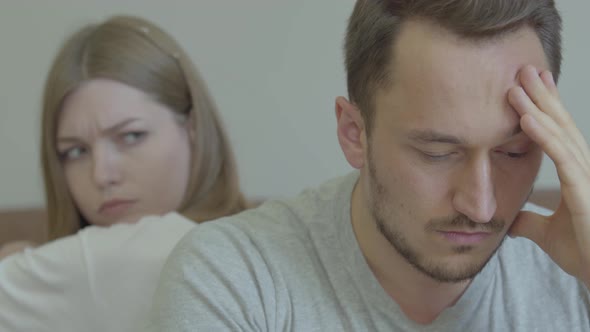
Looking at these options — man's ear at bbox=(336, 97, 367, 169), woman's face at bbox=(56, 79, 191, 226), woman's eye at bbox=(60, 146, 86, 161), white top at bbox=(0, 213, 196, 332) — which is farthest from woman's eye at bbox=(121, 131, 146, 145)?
man's ear at bbox=(336, 97, 367, 169)

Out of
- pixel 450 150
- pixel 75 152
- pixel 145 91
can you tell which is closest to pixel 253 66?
pixel 145 91

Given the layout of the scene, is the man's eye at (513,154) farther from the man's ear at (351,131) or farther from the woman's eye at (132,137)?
the woman's eye at (132,137)

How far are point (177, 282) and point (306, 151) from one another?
1.01m

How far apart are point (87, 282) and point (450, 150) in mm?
745

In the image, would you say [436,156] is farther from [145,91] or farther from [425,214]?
[145,91]

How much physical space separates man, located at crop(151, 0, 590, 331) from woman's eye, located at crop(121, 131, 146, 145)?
1.64 feet

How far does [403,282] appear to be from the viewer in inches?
47.6

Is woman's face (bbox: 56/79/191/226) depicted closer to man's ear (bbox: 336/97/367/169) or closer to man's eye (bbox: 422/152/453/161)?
man's ear (bbox: 336/97/367/169)

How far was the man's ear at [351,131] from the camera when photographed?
119cm

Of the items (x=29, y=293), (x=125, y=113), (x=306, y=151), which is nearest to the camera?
(x=29, y=293)

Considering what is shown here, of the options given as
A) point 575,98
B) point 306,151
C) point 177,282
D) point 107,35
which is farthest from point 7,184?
point 575,98

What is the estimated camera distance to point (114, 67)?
1.72 meters

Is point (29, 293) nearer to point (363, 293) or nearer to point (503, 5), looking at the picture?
point (363, 293)

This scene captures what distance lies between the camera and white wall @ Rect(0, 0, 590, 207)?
6.70 ft
